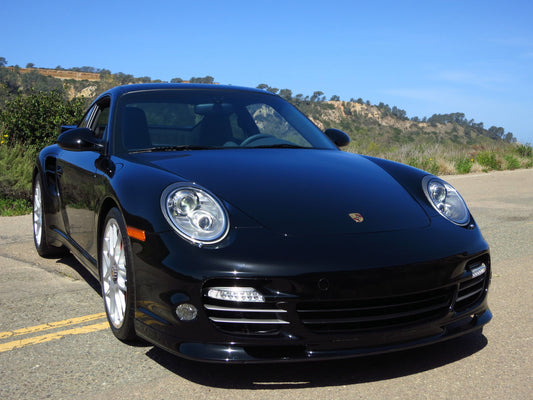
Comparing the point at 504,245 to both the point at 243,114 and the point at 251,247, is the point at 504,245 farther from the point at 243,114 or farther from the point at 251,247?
the point at 251,247

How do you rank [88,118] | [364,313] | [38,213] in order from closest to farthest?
1. [364,313]
2. [88,118]
3. [38,213]

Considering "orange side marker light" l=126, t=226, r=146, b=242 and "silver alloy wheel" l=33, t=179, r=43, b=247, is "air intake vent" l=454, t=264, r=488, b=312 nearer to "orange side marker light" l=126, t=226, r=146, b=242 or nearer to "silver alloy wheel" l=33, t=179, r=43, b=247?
"orange side marker light" l=126, t=226, r=146, b=242

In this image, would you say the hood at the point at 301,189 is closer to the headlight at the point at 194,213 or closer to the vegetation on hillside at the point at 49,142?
the headlight at the point at 194,213

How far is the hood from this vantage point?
9.94 feet

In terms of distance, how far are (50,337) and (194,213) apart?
1.22 meters

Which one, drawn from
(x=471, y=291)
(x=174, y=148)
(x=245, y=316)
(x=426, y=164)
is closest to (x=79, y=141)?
(x=174, y=148)

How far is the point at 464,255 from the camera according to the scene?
3002 millimetres

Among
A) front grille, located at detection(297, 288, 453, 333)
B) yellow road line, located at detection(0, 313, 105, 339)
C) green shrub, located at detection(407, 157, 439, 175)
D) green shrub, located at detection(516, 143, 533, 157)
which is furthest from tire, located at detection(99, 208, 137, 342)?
green shrub, located at detection(516, 143, 533, 157)

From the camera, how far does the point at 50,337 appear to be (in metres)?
3.48

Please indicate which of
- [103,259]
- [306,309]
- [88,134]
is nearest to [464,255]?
[306,309]

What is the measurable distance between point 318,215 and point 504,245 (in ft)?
11.6

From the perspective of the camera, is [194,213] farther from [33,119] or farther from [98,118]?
[33,119]

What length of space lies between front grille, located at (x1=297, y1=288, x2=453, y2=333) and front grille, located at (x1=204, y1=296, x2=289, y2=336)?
4.4 inches

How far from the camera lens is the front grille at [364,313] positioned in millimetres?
2689
